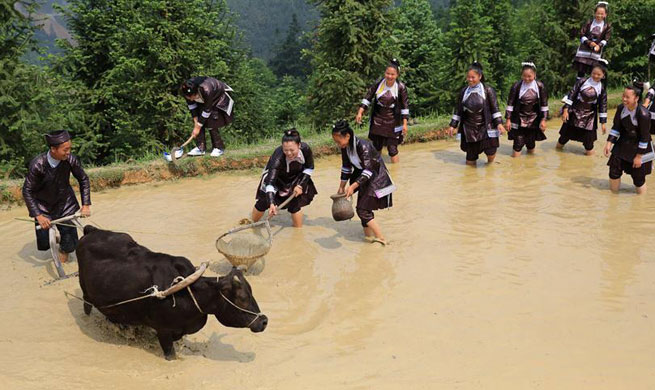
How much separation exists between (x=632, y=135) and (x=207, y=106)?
7.02 m

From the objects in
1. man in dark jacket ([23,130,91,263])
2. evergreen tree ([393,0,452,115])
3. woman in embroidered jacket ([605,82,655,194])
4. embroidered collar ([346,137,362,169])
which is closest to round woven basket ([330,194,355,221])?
embroidered collar ([346,137,362,169])

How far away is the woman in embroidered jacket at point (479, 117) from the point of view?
9.77 m

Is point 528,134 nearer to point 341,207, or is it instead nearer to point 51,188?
point 341,207

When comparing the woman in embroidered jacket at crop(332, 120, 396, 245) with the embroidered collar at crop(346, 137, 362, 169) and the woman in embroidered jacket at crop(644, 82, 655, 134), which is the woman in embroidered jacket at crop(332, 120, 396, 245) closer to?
the embroidered collar at crop(346, 137, 362, 169)

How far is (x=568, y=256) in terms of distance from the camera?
651 cm

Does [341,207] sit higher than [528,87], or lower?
lower

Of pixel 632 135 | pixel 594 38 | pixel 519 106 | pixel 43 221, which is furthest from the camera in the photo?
pixel 594 38

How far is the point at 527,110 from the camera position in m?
10.4

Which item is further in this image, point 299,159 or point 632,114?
point 632,114

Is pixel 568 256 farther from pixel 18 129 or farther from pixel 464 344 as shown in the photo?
pixel 18 129

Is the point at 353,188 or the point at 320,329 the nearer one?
the point at 320,329

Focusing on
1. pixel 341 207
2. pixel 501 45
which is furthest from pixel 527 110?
pixel 501 45

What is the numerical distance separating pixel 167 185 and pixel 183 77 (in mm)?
9080

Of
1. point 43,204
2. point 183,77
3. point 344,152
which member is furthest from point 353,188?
point 183,77
